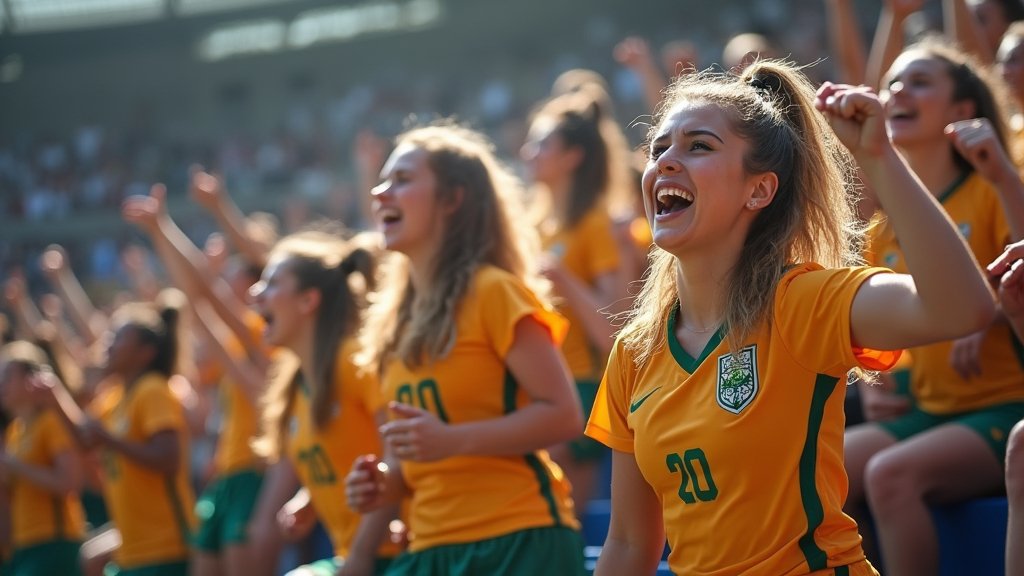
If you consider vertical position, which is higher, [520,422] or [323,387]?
[323,387]

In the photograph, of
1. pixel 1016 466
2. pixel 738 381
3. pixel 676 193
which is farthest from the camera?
pixel 1016 466

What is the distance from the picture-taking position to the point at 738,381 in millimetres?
2277

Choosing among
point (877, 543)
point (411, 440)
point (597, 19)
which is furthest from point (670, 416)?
point (597, 19)

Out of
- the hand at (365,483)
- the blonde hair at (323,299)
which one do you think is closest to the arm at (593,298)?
the blonde hair at (323,299)

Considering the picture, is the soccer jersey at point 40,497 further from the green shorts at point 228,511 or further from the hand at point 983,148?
the hand at point 983,148

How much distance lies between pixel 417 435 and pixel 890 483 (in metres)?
1.35

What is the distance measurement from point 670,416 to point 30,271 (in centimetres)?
1818

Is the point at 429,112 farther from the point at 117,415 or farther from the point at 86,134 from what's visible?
the point at 117,415

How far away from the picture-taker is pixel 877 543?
3664mm

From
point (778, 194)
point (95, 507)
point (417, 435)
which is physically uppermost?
point (778, 194)

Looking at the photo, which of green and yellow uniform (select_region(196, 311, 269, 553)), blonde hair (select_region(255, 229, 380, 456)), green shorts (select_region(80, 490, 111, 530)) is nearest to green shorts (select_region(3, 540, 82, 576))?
green and yellow uniform (select_region(196, 311, 269, 553))

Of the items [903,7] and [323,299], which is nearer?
[903,7]

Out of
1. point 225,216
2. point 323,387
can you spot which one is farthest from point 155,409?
point 323,387

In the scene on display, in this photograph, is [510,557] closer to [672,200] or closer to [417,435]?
[417,435]
